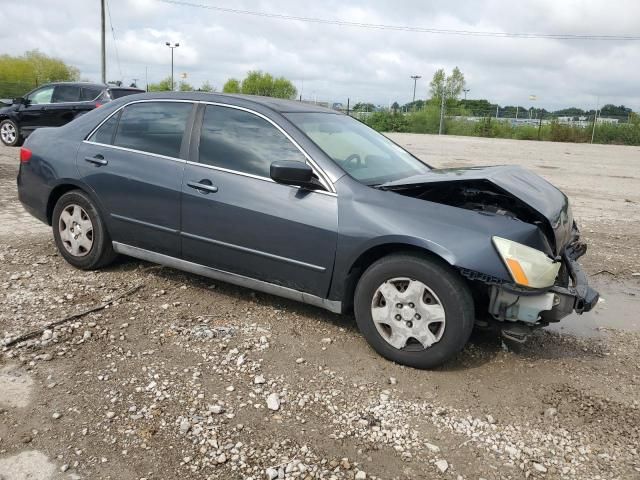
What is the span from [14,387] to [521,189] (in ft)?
11.1

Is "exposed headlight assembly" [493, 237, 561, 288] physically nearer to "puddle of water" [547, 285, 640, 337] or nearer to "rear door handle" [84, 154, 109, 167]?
"puddle of water" [547, 285, 640, 337]

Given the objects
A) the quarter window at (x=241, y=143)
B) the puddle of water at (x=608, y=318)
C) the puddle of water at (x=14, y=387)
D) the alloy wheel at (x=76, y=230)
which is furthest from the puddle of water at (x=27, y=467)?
the puddle of water at (x=608, y=318)

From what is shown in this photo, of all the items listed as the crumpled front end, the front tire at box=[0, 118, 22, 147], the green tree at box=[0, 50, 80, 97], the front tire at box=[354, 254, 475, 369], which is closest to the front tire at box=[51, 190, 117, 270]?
the front tire at box=[354, 254, 475, 369]

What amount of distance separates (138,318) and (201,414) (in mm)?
1417

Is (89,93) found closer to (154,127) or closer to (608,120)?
(154,127)

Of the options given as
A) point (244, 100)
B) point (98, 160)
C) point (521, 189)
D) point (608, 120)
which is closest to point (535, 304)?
point (521, 189)

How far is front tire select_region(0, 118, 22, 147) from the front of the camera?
1475 centimetres

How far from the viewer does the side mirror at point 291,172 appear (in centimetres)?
372

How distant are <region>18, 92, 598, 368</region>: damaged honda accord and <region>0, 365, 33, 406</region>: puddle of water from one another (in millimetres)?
1451

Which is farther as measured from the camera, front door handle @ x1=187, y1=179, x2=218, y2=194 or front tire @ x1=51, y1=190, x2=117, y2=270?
front tire @ x1=51, y1=190, x2=117, y2=270

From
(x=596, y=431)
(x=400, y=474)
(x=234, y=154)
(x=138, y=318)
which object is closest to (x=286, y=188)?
(x=234, y=154)

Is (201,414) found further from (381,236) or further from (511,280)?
(511,280)

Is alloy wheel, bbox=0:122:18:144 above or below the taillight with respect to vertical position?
below

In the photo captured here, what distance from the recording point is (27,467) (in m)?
2.59
